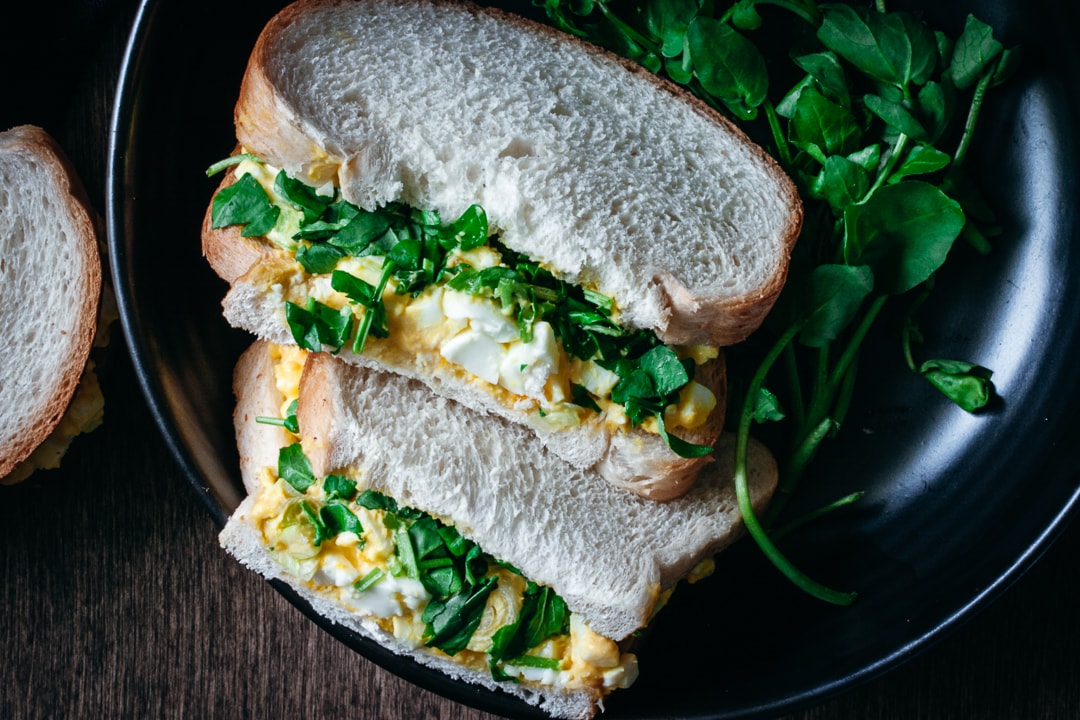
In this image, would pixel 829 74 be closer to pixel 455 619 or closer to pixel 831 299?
pixel 831 299

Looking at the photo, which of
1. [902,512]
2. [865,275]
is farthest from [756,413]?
[902,512]

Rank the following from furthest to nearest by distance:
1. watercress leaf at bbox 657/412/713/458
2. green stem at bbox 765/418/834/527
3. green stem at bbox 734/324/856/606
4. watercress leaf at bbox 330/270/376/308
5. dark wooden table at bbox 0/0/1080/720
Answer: dark wooden table at bbox 0/0/1080/720 → green stem at bbox 765/418/834/527 → green stem at bbox 734/324/856/606 → watercress leaf at bbox 657/412/713/458 → watercress leaf at bbox 330/270/376/308

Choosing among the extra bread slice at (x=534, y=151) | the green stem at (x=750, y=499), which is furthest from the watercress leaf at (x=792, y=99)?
the green stem at (x=750, y=499)

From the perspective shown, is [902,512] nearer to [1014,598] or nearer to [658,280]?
[1014,598]

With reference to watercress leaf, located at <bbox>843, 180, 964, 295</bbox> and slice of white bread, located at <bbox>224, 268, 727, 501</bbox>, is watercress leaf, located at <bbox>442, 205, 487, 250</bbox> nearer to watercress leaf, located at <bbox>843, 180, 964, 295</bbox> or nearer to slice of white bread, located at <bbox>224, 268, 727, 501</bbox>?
slice of white bread, located at <bbox>224, 268, 727, 501</bbox>

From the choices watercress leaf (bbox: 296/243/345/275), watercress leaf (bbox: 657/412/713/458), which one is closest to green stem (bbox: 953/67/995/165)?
watercress leaf (bbox: 657/412/713/458)

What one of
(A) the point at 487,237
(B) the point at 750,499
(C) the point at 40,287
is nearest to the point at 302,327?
(A) the point at 487,237
